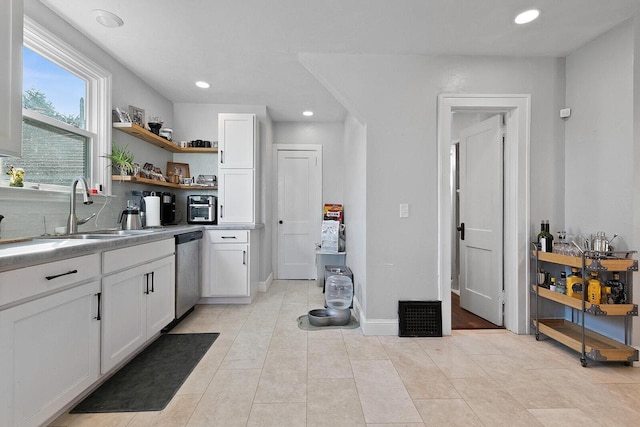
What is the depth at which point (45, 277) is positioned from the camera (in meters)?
1.40

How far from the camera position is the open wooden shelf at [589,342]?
213 centimetres

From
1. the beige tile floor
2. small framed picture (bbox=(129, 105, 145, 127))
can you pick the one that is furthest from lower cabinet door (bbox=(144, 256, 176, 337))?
small framed picture (bbox=(129, 105, 145, 127))

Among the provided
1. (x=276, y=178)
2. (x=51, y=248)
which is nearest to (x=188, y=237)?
(x=51, y=248)

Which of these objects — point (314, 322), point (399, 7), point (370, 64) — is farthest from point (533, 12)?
point (314, 322)

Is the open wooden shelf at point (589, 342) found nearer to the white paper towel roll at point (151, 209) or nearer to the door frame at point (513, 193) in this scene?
the door frame at point (513, 193)

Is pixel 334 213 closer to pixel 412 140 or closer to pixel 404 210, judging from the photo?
pixel 404 210

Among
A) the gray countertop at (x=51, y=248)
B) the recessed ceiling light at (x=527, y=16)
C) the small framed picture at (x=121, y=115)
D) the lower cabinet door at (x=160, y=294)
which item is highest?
the recessed ceiling light at (x=527, y=16)

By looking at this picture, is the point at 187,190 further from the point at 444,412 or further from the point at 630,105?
the point at 630,105

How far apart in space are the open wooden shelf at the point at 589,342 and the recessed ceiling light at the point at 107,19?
4169 mm

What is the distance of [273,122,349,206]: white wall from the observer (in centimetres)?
484

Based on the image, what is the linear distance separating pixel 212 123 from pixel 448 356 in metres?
3.82

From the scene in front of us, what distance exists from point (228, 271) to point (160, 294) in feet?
3.39

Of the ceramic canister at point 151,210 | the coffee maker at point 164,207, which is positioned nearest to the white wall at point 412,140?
the ceramic canister at point 151,210

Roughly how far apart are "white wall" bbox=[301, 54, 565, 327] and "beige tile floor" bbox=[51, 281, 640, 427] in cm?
55
